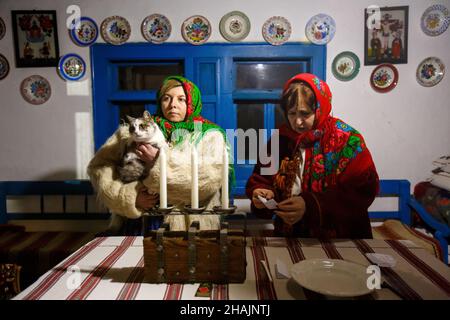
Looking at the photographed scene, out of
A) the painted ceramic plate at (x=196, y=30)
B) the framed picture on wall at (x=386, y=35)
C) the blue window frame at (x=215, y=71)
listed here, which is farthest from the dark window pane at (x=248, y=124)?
the framed picture on wall at (x=386, y=35)

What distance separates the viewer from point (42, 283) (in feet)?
2.59

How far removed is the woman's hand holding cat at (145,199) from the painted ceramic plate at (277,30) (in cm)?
103

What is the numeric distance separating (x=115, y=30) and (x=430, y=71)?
1678 millimetres

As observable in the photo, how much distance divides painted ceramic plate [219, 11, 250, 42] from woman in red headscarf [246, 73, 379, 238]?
515mm

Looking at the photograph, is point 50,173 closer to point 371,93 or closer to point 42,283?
point 42,283

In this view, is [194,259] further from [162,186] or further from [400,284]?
[400,284]

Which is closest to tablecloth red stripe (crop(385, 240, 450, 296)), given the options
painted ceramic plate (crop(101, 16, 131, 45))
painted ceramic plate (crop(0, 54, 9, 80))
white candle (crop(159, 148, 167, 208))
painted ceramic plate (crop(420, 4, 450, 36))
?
white candle (crop(159, 148, 167, 208))

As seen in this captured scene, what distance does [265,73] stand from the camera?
177cm

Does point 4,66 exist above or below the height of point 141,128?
above

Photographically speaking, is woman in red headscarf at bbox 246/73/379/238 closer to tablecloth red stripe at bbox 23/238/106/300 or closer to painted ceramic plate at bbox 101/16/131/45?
tablecloth red stripe at bbox 23/238/106/300

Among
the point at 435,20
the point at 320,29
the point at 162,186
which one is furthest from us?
the point at 320,29

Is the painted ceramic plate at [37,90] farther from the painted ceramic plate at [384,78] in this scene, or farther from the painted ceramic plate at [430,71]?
the painted ceramic plate at [430,71]

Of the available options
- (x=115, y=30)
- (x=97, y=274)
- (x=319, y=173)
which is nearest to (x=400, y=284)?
(x=319, y=173)

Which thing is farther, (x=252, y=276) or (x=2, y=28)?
(x=2, y=28)
